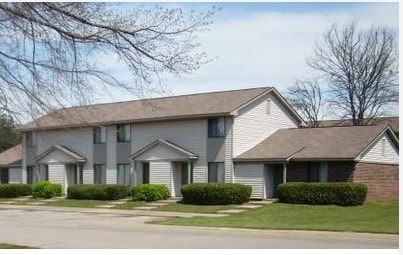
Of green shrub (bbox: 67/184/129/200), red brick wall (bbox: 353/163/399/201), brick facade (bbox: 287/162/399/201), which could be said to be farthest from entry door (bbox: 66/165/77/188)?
red brick wall (bbox: 353/163/399/201)

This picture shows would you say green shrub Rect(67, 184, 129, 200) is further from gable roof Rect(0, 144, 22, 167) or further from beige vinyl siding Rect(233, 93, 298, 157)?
gable roof Rect(0, 144, 22, 167)

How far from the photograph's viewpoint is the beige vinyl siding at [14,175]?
157 ft

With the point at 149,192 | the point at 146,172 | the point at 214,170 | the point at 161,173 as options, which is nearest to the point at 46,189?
the point at 146,172

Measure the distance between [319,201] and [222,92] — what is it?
10695 mm

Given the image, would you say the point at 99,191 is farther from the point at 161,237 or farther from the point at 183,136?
the point at 161,237

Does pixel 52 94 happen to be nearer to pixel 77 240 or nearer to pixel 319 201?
pixel 77 240

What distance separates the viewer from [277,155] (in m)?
32.8

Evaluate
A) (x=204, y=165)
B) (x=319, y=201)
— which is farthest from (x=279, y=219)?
(x=204, y=165)

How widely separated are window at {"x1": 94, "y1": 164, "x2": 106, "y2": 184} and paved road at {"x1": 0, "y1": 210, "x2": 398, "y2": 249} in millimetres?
16159

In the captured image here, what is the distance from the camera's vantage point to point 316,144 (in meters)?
33.4

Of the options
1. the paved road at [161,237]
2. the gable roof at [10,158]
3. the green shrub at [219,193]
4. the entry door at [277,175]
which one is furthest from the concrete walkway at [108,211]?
the gable roof at [10,158]

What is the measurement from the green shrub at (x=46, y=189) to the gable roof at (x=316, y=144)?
1333cm

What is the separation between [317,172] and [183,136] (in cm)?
794

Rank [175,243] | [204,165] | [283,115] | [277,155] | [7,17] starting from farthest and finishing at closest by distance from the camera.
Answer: [283,115] < [204,165] < [277,155] < [175,243] < [7,17]
